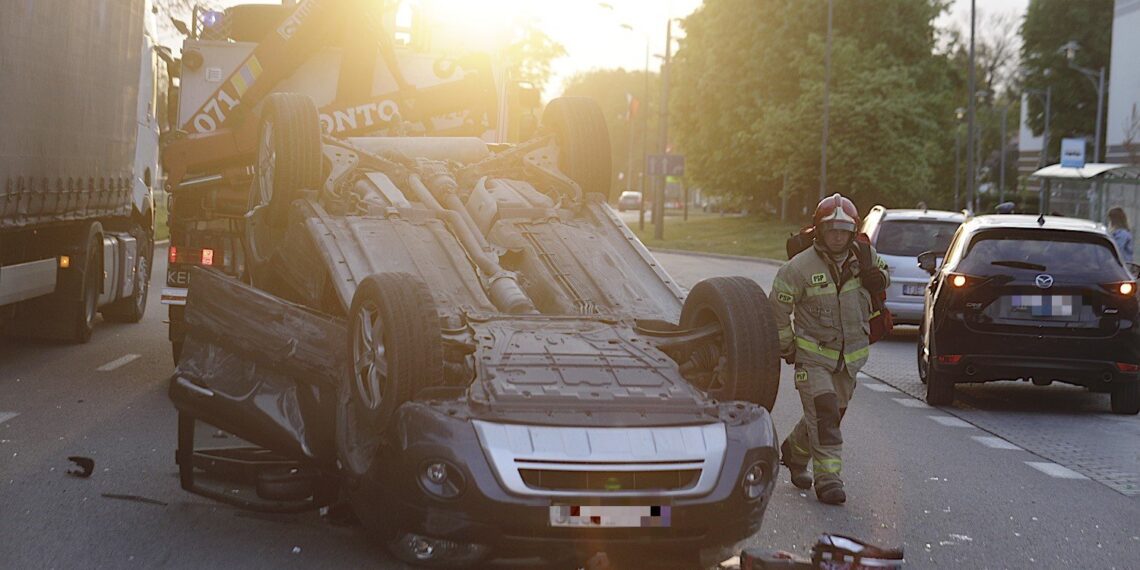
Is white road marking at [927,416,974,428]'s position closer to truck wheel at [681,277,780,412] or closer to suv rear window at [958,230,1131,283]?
suv rear window at [958,230,1131,283]

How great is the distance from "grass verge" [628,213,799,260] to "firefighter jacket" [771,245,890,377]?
112ft

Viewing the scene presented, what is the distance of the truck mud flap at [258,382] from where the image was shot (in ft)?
23.5

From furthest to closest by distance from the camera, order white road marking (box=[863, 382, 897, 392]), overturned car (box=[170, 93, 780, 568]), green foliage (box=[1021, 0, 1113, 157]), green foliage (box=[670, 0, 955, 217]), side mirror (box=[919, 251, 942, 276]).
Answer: green foliage (box=[1021, 0, 1113, 157]), green foliage (box=[670, 0, 955, 217]), white road marking (box=[863, 382, 897, 392]), side mirror (box=[919, 251, 942, 276]), overturned car (box=[170, 93, 780, 568])

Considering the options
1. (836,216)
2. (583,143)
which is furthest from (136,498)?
(836,216)

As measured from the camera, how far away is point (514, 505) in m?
5.86

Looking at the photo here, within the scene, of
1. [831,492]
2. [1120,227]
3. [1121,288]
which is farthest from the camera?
[1120,227]

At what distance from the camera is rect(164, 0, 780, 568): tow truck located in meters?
5.99

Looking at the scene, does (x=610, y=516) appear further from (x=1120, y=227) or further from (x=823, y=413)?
(x=1120, y=227)

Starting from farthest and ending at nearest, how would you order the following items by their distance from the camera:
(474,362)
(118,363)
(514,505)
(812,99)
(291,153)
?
(812,99)
(118,363)
(291,153)
(474,362)
(514,505)

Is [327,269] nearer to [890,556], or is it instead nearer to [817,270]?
[817,270]

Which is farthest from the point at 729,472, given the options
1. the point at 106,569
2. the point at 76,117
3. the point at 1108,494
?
the point at 76,117

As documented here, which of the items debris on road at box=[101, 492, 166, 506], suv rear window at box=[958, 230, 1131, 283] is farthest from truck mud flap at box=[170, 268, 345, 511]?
suv rear window at box=[958, 230, 1131, 283]

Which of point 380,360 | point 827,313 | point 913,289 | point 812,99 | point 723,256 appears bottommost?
point 723,256

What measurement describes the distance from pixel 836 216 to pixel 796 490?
1500mm
